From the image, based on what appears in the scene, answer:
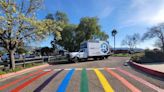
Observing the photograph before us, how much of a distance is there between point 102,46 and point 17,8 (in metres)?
19.6

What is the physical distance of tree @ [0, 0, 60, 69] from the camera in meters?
21.4

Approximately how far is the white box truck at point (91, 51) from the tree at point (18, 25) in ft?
38.4

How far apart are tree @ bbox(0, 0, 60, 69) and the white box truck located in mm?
11699

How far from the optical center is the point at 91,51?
125 feet

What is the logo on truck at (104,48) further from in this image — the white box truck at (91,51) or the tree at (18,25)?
the tree at (18,25)

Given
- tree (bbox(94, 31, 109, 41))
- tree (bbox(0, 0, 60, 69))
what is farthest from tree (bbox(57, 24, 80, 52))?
tree (bbox(0, 0, 60, 69))

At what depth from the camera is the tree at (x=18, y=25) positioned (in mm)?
21372

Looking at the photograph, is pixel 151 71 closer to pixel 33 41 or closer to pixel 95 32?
pixel 33 41

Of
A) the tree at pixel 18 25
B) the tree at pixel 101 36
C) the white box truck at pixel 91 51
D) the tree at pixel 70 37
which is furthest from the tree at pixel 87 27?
the tree at pixel 18 25

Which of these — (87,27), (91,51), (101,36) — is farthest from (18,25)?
(101,36)

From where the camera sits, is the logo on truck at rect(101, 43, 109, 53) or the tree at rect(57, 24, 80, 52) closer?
the logo on truck at rect(101, 43, 109, 53)

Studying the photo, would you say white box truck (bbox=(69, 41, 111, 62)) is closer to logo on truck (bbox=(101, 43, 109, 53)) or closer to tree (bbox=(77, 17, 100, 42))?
logo on truck (bbox=(101, 43, 109, 53))

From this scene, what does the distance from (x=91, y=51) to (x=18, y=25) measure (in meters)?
17.6

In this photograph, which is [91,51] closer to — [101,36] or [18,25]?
[18,25]
